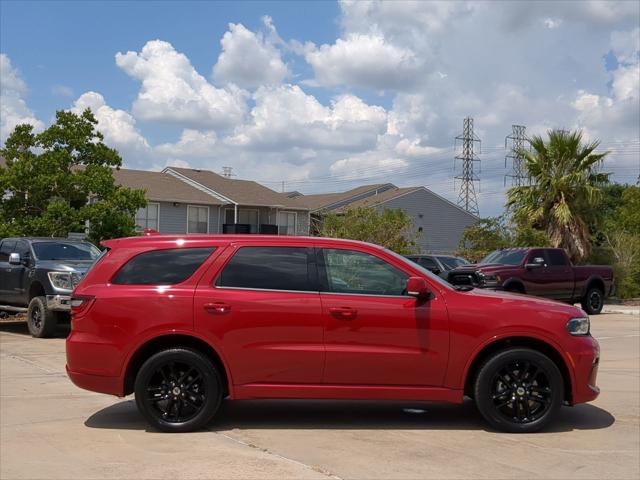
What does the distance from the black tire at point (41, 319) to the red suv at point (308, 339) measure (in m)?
7.50

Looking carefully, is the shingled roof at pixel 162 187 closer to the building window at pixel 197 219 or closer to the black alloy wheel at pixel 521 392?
the building window at pixel 197 219

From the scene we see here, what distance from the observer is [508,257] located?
1942 cm

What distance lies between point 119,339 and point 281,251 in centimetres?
166

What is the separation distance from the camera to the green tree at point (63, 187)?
763 inches

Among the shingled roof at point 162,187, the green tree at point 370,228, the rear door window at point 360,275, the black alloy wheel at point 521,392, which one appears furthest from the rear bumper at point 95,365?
the shingled roof at point 162,187

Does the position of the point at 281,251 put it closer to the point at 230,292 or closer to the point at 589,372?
the point at 230,292

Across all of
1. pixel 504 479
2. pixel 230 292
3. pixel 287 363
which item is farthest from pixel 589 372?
pixel 230 292

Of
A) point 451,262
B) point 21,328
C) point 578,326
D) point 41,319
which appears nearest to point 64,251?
point 41,319

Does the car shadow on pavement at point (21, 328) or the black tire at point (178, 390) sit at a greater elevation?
the black tire at point (178, 390)

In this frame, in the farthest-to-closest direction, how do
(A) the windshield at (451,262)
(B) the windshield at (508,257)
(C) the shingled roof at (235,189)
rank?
Result: (C) the shingled roof at (235,189)
(A) the windshield at (451,262)
(B) the windshield at (508,257)

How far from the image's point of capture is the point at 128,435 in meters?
6.53

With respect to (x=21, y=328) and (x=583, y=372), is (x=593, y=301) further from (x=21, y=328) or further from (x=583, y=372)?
(x=21, y=328)

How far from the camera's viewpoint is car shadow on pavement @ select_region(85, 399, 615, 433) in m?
6.93

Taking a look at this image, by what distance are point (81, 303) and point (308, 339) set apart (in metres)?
2.12
